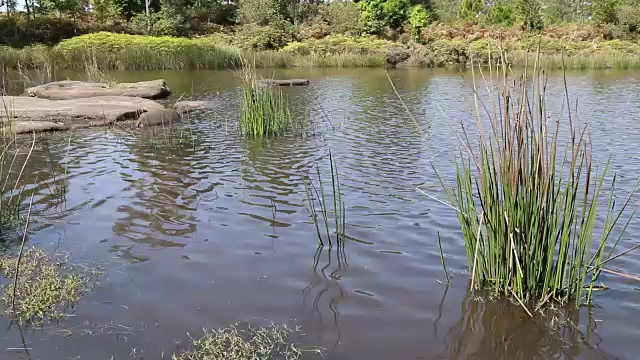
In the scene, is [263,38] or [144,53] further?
[263,38]

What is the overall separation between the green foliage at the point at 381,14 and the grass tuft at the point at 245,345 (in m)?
34.4

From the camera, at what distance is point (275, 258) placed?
357cm

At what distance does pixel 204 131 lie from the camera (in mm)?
8680

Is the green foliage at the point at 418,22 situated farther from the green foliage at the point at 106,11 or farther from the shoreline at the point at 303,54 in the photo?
the green foliage at the point at 106,11

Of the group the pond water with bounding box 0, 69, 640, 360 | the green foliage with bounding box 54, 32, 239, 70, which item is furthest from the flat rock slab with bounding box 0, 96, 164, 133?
the green foliage with bounding box 54, 32, 239, 70

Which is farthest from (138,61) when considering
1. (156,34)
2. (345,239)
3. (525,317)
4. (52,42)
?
(525,317)

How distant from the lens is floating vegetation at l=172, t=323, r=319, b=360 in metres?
2.42

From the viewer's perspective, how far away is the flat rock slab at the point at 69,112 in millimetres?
8734

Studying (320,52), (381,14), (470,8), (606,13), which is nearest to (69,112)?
(320,52)

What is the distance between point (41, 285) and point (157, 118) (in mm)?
6532

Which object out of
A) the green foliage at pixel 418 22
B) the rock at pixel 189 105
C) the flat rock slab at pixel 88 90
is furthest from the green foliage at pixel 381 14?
the rock at pixel 189 105

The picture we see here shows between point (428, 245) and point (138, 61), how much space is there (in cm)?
1859

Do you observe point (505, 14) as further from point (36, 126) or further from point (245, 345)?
point (245, 345)

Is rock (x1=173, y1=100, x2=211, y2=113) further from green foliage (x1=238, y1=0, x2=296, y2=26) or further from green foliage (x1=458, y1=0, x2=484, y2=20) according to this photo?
green foliage (x1=458, y1=0, x2=484, y2=20)
